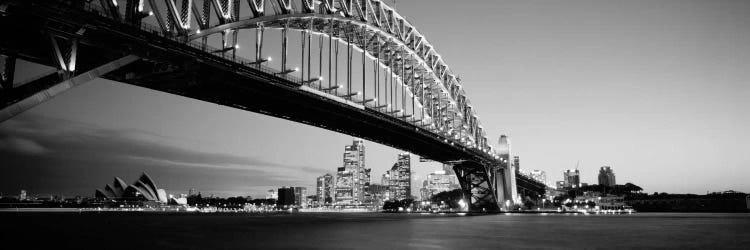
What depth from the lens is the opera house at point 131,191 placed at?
4990 inches

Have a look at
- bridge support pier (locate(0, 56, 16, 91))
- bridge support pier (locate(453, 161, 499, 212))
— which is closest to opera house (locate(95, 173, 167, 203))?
bridge support pier (locate(453, 161, 499, 212))

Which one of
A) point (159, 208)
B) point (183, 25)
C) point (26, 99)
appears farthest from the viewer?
point (159, 208)

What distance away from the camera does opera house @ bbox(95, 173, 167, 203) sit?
126750 millimetres

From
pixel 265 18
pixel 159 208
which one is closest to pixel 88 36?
pixel 265 18

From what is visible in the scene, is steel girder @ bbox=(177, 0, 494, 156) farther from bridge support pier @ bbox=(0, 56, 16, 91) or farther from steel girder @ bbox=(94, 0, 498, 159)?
bridge support pier @ bbox=(0, 56, 16, 91)

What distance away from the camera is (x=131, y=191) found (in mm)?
126375

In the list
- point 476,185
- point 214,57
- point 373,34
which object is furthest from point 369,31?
point 476,185

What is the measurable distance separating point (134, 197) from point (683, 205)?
6021 inches

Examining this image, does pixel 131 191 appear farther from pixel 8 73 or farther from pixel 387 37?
pixel 8 73

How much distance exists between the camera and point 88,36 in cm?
2172

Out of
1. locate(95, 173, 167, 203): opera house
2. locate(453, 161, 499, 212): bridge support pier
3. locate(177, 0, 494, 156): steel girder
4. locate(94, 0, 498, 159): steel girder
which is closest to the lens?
locate(94, 0, 498, 159): steel girder

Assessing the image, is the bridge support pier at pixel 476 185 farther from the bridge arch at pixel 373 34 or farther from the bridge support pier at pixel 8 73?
the bridge support pier at pixel 8 73

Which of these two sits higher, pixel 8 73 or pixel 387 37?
pixel 387 37

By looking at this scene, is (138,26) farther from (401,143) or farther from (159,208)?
(159,208)
